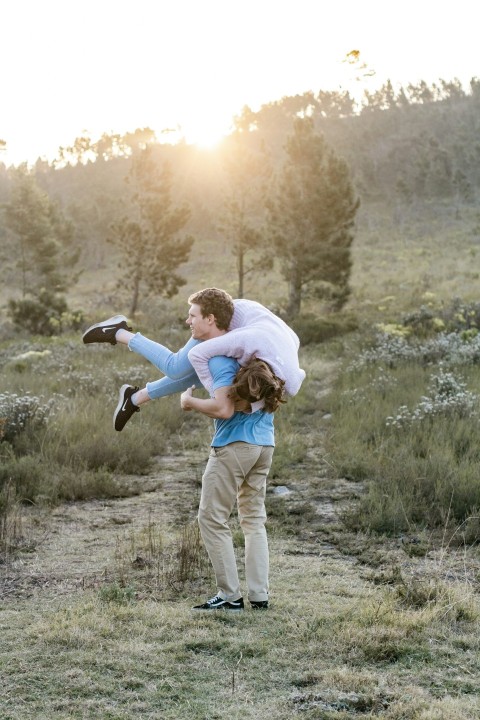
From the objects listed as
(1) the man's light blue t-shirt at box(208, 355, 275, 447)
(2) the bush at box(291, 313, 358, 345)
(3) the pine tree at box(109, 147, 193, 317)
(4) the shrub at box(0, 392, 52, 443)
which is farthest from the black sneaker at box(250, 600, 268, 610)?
(3) the pine tree at box(109, 147, 193, 317)

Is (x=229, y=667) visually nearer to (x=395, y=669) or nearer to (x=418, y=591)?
(x=395, y=669)

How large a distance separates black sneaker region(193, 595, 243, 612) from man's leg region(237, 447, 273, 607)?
0.10m

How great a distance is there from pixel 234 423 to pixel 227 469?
0.90ft

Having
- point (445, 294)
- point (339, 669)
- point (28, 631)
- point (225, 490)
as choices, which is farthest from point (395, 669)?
point (445, 294)

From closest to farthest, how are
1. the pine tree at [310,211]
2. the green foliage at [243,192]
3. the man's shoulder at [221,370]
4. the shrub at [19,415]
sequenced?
1. the man's shoulder at [221,370]
2. the shrub at [19,415]
3. the pine tree at [310,211]
4. the green foliage at [243,192]

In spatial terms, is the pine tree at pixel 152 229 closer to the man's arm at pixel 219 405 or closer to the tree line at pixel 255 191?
the tree line at pixel 255 191

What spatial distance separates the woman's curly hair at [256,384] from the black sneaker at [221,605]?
1272mm

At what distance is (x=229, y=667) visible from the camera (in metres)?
3.89

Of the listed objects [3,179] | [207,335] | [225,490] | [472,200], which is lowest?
[225,490]

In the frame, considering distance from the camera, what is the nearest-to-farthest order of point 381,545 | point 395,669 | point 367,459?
point 395,669
point 381,545
point 367,459

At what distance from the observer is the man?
448 cm

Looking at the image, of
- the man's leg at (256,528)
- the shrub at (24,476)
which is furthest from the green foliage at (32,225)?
the man's leg at (256,528)

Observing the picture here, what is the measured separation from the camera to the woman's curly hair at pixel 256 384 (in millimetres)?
4324

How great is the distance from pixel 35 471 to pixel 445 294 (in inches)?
951
